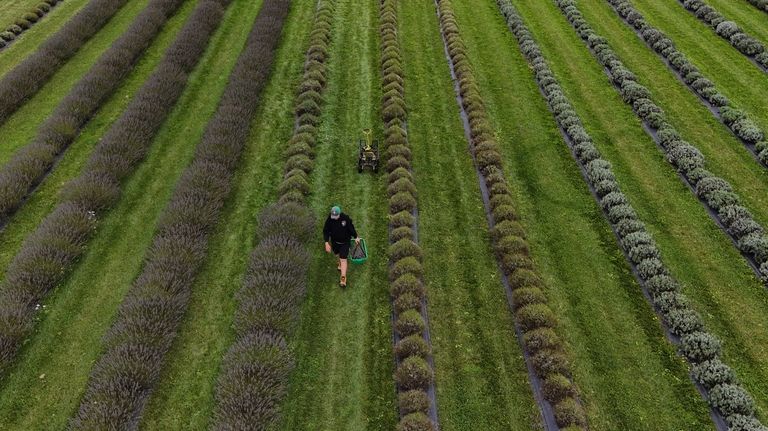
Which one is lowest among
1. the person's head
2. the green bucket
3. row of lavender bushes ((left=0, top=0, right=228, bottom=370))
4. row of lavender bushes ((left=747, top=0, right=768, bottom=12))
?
the green bucket

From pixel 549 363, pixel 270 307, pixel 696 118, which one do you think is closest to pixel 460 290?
pixel 549 363

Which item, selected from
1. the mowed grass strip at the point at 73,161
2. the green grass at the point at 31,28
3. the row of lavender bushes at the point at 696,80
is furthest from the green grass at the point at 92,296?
the row of lavender bushes at the point at 696,80

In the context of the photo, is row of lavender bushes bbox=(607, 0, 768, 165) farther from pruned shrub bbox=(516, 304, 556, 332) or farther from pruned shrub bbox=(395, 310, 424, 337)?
pruned shrub bbox=(395, 310, 424, 337)

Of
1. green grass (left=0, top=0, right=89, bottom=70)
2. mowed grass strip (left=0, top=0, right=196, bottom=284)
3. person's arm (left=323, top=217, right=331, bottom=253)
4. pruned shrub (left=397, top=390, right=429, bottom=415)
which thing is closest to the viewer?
pruned shrub (left=397, top=390, right=429, bottom=415)

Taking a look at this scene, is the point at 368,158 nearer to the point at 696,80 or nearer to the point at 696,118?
the point at 696,118

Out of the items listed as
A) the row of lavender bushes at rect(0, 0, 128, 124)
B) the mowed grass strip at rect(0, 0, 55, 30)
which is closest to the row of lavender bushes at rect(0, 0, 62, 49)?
the mowed grass strip at rect(0, 0, 55, 30)

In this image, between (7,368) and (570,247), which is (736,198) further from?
(7,368)
